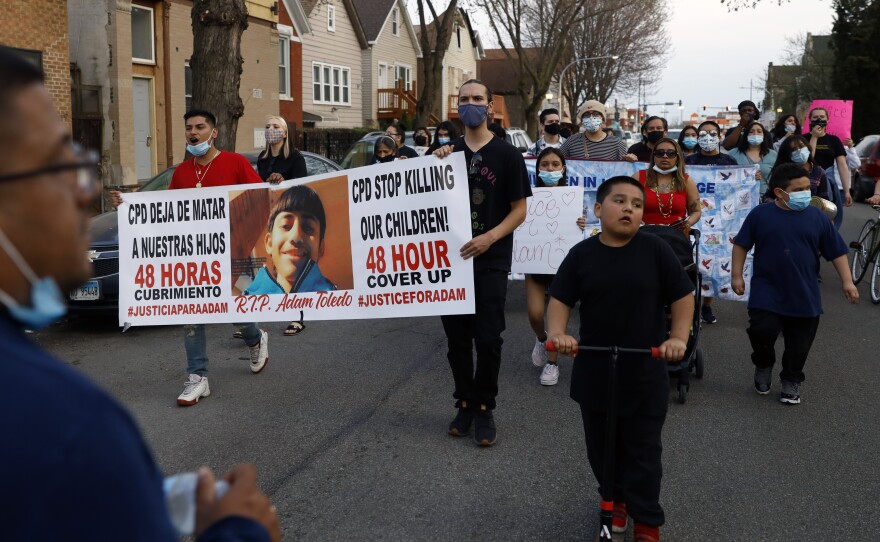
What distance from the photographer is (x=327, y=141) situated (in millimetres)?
34625

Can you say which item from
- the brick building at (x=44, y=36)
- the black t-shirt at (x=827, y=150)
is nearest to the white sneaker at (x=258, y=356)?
the black t-shirt at (x=827, y=150)

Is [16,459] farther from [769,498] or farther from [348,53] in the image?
[348,53]

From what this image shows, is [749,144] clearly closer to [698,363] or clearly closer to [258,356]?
[698,363]

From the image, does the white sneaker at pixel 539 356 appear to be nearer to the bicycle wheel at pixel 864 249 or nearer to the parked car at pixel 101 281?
the parked car at pixel 101 281

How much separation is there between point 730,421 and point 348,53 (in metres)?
40.9

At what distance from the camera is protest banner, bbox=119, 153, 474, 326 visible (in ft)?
19.0

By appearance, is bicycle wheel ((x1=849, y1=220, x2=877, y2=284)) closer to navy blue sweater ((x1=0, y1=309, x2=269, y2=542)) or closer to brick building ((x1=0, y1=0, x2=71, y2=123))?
navy blue sweater ((x1=0, y1=309, x2=269, y2=542))

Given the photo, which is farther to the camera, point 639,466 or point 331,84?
point 331,84

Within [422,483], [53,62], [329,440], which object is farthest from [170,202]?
[53,62]

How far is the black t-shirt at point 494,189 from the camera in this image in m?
5.61

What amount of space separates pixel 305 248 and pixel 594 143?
489 centimetres

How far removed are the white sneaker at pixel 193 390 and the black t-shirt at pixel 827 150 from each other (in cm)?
853

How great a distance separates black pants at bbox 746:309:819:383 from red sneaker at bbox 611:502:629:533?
2.84 meters

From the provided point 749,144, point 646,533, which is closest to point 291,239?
point 646,533
